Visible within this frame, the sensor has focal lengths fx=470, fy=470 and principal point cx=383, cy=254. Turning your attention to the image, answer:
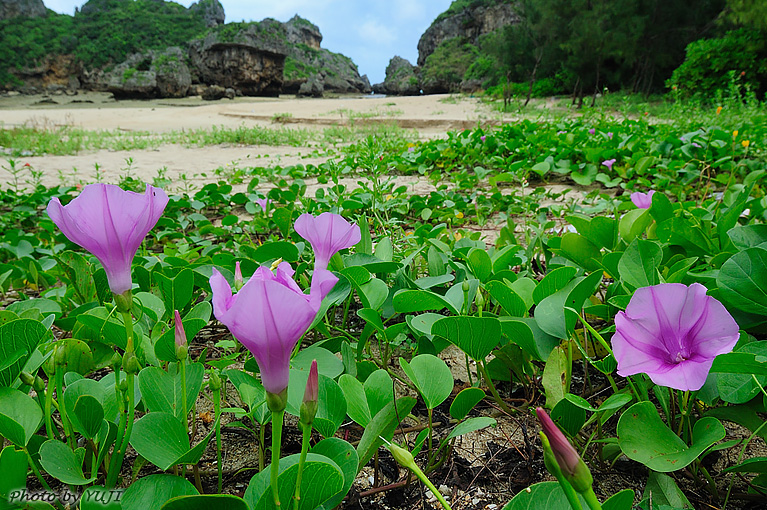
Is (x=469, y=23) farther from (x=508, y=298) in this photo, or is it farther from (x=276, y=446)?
(x=276, y=446)

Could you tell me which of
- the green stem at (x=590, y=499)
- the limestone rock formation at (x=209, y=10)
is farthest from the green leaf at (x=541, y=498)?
the limestone rock formation at (x=209, y=10)

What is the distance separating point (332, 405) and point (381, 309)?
0.41 m

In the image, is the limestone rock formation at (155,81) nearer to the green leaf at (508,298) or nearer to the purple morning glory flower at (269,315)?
the green leaf at (508,298)

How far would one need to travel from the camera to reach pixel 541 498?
1.66 ft

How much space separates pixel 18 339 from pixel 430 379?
2.15ft

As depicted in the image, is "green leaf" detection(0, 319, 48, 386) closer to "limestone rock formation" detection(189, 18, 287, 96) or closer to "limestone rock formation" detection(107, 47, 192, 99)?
"limestone rock formation" detection(107, 47, 192, 99)

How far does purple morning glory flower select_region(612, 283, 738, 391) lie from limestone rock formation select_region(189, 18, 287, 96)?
43451 millimetres

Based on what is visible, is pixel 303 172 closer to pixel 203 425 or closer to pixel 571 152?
pixel 571 152

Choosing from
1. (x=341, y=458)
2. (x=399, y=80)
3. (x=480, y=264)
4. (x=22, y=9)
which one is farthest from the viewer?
(x=399, y=80)

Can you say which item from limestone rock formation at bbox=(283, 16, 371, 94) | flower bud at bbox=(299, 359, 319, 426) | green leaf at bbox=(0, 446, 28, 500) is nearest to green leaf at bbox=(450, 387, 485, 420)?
flower bud at bbox=(299, 359, 319, 426)

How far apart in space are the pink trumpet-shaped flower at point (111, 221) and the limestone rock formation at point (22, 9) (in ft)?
253

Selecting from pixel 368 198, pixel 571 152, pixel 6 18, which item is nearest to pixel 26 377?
pixel 368 198

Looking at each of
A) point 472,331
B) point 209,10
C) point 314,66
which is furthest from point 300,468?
point 209,10

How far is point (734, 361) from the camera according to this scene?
603 mm
